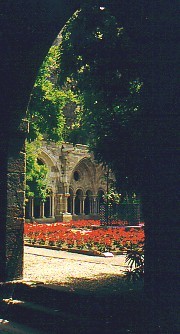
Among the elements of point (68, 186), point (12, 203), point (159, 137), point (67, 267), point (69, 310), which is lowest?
point (67, 267)

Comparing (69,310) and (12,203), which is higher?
(12,203)

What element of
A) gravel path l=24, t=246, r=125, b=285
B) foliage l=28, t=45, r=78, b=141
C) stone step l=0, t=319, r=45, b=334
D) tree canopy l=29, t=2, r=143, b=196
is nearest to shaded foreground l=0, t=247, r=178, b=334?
stone step l=0, t=319, r=45, b=334

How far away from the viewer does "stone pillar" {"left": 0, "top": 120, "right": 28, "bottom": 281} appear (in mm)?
5688

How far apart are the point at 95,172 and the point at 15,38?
93.2ft

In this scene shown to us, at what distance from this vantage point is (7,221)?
5.73m

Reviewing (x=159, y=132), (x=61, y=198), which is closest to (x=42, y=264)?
(x=159, y=132)

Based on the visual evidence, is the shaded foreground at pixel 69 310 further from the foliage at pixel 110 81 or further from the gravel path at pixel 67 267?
the foliage at pixel 110 81

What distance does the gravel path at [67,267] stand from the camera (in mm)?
7582

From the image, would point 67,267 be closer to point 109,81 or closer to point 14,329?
point 109,81

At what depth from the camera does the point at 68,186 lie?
30062 millimetres

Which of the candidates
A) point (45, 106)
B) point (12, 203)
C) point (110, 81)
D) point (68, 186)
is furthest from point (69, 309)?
point (68, 186)

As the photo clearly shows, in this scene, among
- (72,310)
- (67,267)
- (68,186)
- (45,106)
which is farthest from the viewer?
(68,186)

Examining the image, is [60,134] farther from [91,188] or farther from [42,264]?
[91,188]

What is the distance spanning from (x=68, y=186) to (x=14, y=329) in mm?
25798
